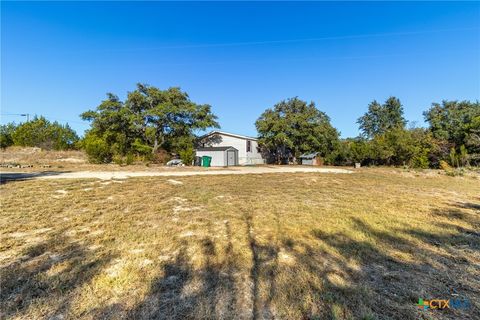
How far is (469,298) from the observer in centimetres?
195

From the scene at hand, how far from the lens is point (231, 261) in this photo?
8.35 ft

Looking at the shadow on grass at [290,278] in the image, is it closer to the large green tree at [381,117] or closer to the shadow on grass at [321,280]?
the shadow on grass at [321,280]

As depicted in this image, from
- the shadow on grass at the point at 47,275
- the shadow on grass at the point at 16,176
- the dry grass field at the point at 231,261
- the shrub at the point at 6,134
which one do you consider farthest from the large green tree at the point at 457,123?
the shrub at the point at 6,134

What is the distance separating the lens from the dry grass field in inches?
70.3

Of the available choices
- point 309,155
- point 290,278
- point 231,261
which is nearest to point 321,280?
point 290,278

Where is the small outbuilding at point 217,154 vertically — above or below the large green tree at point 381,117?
below

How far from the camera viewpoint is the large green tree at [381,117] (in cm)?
4538

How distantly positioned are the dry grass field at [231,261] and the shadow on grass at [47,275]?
0.03ft

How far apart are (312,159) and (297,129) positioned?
4.14m

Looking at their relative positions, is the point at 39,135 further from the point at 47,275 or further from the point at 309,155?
the point at 47,275

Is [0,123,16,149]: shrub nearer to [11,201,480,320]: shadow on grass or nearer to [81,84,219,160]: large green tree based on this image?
[81,84,219,160]: large green tree

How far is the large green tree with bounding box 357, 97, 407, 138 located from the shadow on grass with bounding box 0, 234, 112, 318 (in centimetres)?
5126

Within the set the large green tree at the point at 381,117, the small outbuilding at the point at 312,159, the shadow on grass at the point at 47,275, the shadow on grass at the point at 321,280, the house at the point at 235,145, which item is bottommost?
the shadow on grass at the point at 321,280

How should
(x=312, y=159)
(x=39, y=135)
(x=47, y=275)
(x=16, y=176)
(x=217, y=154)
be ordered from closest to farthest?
(x=47, y=275) < (x=16, y=176) < (x=217, y=154) < (x=312, y=159) < (x=39, y=135)
